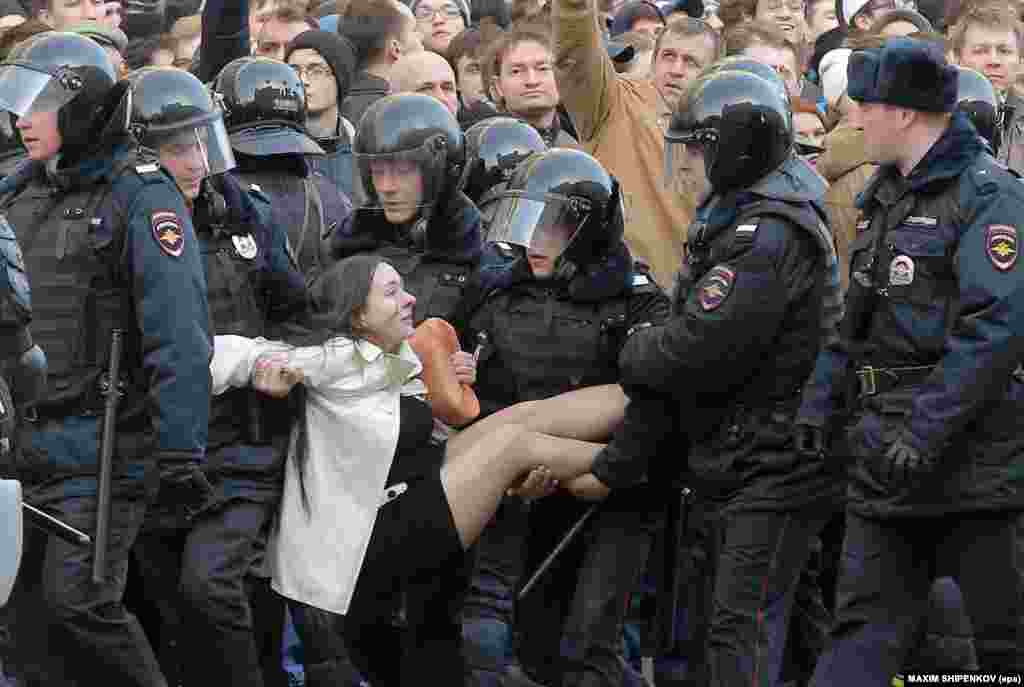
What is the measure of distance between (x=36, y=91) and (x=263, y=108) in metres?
1.41

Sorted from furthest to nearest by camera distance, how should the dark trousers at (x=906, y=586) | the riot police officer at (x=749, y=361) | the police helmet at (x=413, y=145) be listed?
the police helmet at (x=413, y=145)
the riot police officer at (x=749, y=361)
the dark trousers at (x=906, y=586)

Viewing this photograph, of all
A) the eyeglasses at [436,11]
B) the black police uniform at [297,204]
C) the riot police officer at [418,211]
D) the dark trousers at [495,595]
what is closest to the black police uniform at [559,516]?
the dark trousers at [495,595]

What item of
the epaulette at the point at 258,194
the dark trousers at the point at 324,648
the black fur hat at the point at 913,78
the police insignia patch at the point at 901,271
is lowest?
the dark trousers at the point at 324,648

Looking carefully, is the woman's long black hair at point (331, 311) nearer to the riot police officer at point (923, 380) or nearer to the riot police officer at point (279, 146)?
the riot police officer at point (279, 146)

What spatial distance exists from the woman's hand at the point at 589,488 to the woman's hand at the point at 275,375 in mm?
939

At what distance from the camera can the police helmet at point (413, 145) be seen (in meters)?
7.92

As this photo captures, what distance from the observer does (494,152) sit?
28.5 ft

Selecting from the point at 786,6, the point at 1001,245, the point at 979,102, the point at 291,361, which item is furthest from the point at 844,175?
the point at 786,6

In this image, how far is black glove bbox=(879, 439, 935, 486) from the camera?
244 inches

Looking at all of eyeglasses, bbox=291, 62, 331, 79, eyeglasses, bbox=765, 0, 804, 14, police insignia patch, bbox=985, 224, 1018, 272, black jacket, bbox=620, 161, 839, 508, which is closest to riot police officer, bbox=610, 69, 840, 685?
black jacket, bbox=620, 161, 839, 508

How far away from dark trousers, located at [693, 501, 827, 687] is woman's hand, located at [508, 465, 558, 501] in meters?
0.71

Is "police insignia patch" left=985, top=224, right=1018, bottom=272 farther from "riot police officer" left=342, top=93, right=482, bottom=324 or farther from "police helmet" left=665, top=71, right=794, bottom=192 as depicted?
"riot police officer" left=342, top=93, right=482, bottom=324

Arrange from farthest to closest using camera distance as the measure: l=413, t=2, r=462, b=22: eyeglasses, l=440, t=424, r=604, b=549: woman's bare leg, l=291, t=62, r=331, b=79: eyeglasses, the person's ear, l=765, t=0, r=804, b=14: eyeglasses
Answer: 1. l=413, t=2, r=462, b=22: eyeglasses
2. l=765, t=0, r=804, b=14: eyeglasses
3. the person's ear
4. l=291, t=62, r=331, b=79: eyeglasses
5. l=440, t=424, r=604, b=549: woman's bare leg

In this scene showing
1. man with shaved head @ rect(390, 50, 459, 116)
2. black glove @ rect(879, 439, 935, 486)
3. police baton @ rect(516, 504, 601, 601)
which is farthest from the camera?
man with shaved head @ rect(390, 50, 459, 116)
